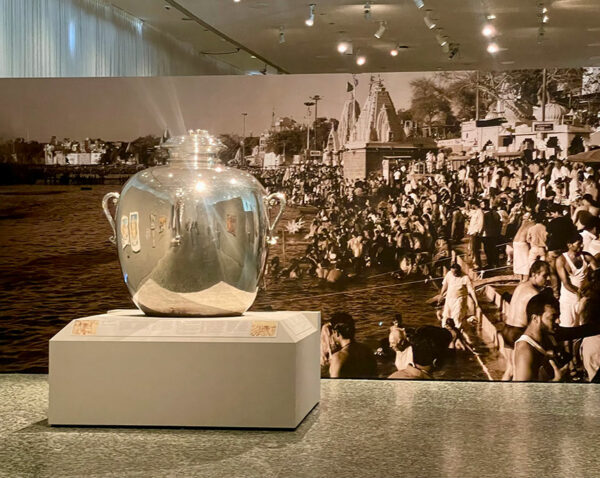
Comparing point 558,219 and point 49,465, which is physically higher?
point 558,219

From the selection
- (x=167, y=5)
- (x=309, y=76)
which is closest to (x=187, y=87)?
(x=309, y=76)

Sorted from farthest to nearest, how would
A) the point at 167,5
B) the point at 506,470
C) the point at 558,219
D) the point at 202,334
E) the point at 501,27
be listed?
the point at 501,27
the point at 167,5
the point at 558,219
the point at 202,334
the point at 506,470

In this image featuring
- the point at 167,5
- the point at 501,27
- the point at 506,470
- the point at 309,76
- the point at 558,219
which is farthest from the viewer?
the point at 501,27

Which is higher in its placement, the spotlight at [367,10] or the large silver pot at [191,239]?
the spotlight at [367,10]

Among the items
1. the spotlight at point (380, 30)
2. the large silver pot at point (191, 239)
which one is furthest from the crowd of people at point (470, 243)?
the spotlight at point (380, 30)

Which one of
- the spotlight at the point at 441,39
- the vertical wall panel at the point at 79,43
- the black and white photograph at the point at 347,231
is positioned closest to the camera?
the black and white photograph at the point at 347,231

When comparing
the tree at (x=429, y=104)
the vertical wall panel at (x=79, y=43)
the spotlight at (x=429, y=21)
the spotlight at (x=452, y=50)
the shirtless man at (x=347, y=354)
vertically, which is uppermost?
the spotlight at (x=429, y=21)

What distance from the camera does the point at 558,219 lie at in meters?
6.08

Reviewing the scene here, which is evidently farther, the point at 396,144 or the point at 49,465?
the point at 396,144

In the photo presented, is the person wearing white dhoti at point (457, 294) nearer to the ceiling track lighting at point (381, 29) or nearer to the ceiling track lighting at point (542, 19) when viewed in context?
the ceiling track lighting at point (542, 19)

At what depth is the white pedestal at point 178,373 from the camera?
4.21 m

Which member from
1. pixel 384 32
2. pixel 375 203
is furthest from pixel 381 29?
pixel 375 203

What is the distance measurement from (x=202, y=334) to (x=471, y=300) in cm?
239

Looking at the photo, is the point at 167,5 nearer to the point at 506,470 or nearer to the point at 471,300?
the point at 471,300
